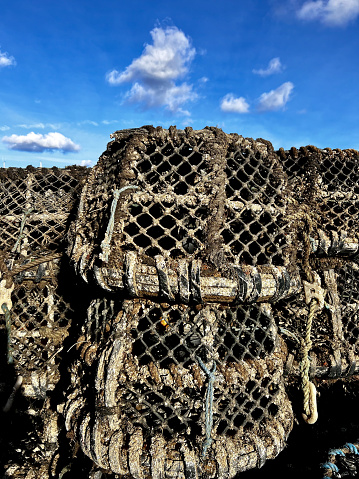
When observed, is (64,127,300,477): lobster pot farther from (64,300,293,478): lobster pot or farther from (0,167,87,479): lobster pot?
(0,167,87,479): lobster pot

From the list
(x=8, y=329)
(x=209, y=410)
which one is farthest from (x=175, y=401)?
(x=8, y=329)

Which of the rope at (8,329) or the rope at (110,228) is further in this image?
the rope at (8,329)

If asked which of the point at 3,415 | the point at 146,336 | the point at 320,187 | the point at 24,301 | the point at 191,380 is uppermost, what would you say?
the point at 320,187

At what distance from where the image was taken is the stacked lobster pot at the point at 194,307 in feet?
5.44

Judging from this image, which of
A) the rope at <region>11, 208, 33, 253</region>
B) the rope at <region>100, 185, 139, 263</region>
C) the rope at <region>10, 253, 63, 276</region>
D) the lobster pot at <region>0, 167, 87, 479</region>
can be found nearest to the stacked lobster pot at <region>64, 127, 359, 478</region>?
the rope at <region>100, 185, 139, 263</region>

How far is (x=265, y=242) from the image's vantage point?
2.16m

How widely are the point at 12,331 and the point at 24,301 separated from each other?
22cm

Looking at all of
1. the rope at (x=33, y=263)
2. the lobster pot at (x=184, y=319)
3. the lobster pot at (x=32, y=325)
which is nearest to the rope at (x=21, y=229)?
the lobster pot at (x=32, y=325)

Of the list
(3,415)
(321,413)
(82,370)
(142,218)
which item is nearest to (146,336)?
(82,370)

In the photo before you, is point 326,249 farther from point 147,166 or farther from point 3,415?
point 3,415

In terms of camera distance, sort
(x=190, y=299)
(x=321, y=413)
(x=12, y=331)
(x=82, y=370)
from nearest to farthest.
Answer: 1. (x=190, y=299)
2. (x=82, y=370)
3. (x=12, y=331)
4. (x=321, y=413)

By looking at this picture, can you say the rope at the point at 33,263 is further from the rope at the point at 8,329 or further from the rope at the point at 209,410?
the rope at the point at 209,410

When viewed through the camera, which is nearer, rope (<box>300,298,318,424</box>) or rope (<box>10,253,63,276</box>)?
rope (<box>300,298,318,424</box>)

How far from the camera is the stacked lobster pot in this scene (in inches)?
65.3
